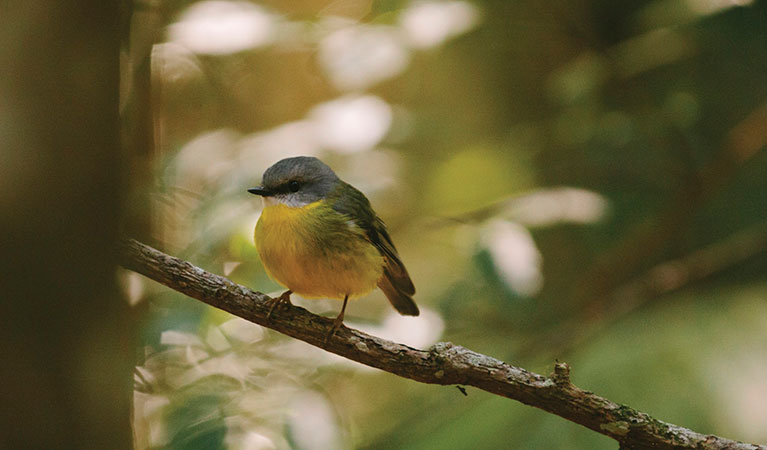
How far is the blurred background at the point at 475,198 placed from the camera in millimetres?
2936

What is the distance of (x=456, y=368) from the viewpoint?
6.48ft

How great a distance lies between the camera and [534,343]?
156 inches

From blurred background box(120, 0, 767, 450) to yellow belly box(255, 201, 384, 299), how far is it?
194 mm

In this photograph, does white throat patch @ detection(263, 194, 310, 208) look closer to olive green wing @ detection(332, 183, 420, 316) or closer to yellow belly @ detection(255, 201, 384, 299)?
yellow belly @ detection(255, 201, 384, 299)

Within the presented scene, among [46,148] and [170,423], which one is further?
[170,423]

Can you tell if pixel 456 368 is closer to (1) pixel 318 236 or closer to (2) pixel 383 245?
(1) pixel 318 236

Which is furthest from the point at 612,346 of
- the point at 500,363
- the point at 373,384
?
the point at 500,363

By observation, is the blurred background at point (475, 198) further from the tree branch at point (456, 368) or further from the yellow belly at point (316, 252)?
the tree branch at point (456, 368)

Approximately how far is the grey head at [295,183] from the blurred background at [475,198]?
5.6 inches

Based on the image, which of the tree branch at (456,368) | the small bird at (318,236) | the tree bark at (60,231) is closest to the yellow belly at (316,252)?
the small bird at (318,236)

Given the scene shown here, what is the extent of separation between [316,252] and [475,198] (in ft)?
5.35

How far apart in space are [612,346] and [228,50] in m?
2.51

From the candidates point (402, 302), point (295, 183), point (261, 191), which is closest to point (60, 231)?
point (261, 191)

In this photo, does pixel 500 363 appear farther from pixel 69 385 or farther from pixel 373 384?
pixel 373 384
